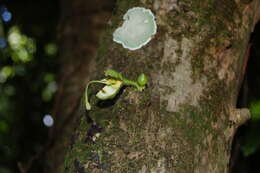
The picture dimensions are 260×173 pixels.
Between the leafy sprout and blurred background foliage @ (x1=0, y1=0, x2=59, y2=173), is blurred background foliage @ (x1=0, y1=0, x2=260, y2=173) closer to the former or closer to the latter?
blurred background foliage @ (x1=0, y1=0, x2=59, y2=173)

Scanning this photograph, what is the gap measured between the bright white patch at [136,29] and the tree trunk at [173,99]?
0.02 meters

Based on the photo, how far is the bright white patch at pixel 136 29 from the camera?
81cm

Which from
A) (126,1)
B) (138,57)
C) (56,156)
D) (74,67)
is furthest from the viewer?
(74,67)

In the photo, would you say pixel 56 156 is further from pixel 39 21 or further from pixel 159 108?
pixel 39 21

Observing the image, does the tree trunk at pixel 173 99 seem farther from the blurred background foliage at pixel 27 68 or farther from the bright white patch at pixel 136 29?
the blurred background foliage at pixel 27 68

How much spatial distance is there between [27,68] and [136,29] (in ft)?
7.96

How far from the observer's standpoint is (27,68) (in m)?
3.09

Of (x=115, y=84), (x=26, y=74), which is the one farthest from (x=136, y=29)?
(x=26, y=74)

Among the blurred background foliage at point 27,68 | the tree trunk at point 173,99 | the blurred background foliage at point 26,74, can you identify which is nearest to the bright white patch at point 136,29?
the tree trunk at point 173,99

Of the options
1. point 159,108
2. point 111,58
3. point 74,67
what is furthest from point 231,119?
point 74,67

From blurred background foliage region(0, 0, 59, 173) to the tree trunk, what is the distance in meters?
2.17

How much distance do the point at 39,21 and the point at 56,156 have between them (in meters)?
1.75

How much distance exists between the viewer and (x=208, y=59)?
31.7 inches

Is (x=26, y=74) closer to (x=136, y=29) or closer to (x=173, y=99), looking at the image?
(x=136, y=29)
